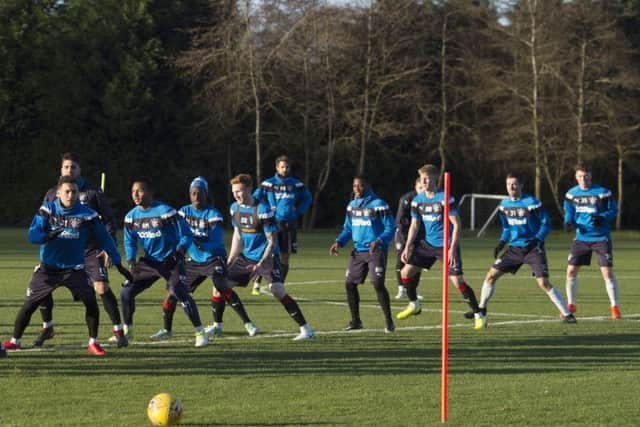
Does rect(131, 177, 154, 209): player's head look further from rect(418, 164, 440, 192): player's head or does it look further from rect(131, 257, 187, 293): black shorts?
rect(418, 164, 440, 192): player's head

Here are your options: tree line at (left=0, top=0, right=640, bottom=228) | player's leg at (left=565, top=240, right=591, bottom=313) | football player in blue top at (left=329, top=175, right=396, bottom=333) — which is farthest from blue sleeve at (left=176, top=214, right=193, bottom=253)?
tree line at (left=0, top=0, right=640, bottom=228)

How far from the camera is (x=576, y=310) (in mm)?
16625

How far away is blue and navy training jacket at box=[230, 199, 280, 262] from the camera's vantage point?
42.9ft

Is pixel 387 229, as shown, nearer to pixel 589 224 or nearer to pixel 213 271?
pixel 213 271

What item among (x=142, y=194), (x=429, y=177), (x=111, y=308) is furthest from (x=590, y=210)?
(x=111, y=308)

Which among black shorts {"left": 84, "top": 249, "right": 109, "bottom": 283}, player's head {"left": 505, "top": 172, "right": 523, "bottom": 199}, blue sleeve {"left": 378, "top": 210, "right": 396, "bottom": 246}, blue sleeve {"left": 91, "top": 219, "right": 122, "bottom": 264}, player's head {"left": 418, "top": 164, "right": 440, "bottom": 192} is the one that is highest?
player's head {"left": 418, "top": 164, "right": 440, "bottom": 192}

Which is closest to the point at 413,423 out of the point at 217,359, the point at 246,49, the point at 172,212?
the point at 217,359

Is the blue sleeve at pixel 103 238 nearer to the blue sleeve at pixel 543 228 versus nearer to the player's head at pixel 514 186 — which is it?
the player's head at pixel 514 186

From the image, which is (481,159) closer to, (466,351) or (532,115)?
(532,115)

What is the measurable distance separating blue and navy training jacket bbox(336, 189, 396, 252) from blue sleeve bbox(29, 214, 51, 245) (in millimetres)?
4268

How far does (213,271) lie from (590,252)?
5.68 metres

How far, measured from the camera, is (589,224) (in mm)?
15828

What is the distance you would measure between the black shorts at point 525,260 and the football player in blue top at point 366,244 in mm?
1697

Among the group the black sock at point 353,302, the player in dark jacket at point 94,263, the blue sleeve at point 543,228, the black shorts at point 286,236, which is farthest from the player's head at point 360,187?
the black shorts at point 286,236
